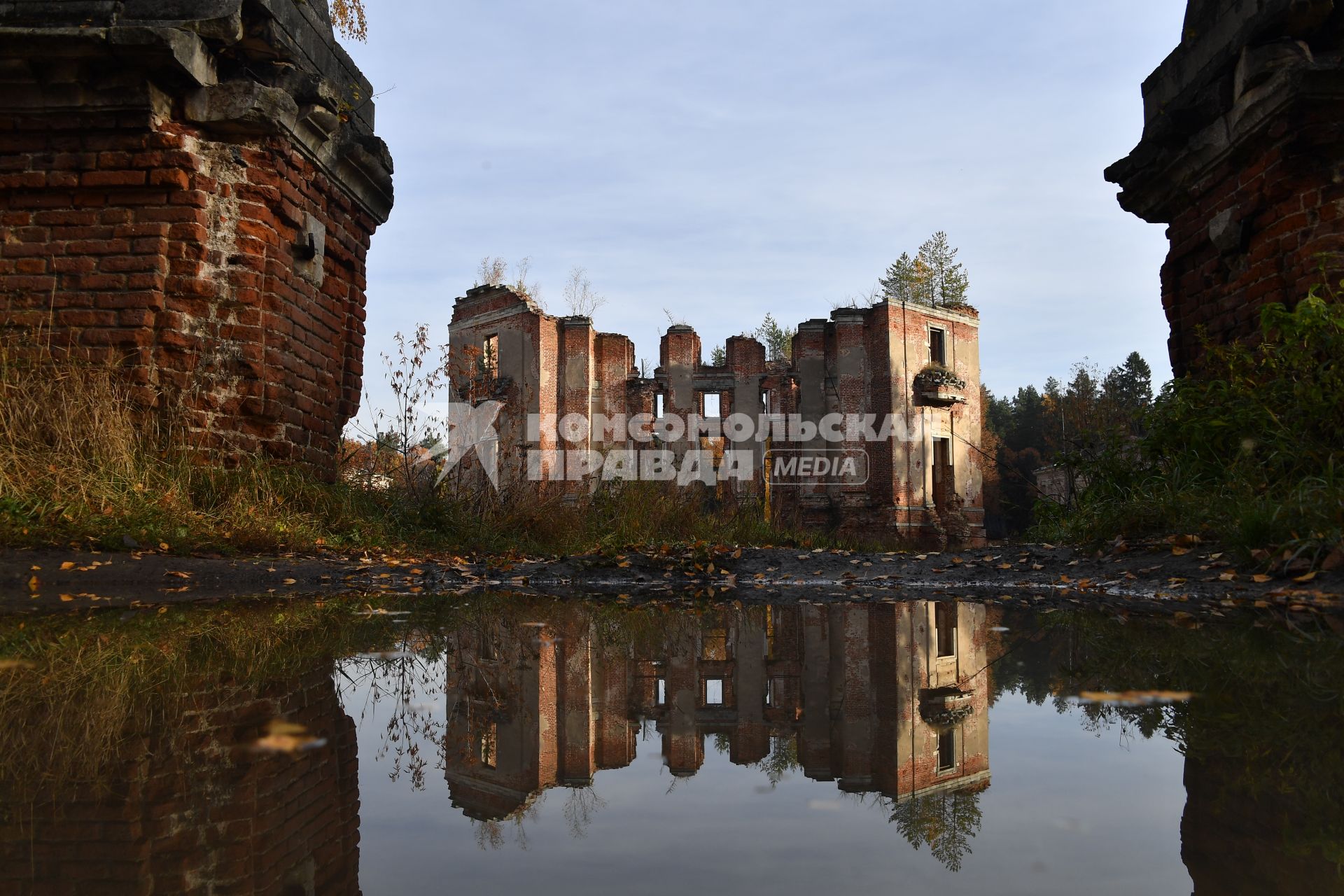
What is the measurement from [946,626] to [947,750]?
1.77 meters

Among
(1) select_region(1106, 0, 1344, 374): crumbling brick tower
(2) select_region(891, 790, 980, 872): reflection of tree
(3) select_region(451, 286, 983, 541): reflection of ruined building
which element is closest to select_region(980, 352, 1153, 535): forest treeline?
(3) select_region(451, 286, 983, 541): reflection of ruined building

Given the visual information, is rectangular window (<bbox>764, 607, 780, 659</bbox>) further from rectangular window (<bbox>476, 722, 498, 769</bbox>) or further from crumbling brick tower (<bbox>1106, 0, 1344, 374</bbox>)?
crumbling brick tower (<bbox>1106, 0, 1344, 374</bbox>)

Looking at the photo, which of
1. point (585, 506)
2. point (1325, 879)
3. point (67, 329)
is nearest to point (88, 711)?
point (1325, 879)

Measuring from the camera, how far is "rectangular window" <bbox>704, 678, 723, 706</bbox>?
2.12 metres

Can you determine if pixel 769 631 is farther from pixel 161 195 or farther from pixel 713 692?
pixel 161 195

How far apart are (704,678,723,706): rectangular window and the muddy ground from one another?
82.6 inches

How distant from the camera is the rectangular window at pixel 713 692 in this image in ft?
6.95

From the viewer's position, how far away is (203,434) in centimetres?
592

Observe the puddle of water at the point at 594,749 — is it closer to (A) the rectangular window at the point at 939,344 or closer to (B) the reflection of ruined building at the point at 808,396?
(B) the reflection of ruined building at the point at 808,396

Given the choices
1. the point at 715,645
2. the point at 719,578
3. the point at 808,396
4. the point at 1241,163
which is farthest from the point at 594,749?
the point at 808,396

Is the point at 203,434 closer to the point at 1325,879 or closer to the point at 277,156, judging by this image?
the point at 277,156

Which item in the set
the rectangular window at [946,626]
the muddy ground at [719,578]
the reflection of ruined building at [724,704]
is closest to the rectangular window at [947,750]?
the reflection of ruined building at [724,704]

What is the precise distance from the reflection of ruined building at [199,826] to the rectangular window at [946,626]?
1970mm

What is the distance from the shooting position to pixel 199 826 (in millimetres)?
1200
